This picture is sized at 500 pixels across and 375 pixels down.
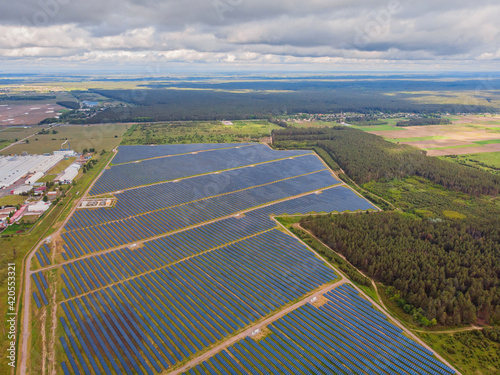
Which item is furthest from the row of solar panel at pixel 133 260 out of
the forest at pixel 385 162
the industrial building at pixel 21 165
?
the forest at pixel 385 162

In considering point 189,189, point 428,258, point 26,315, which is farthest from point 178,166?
point 428,258

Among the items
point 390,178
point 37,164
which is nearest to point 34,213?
point 37,164

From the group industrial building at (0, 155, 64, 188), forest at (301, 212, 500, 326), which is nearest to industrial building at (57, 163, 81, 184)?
industrial building at (0, 155, 64, 188)

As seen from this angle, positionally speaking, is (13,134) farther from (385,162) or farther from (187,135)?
(385,162)

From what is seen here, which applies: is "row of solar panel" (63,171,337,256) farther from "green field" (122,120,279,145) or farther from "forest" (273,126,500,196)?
"green field" (122,120,279,145)

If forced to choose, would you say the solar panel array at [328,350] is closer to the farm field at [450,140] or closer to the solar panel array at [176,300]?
the solar panel array at [176,300]

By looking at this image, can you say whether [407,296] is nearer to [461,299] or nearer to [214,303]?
[461,299]
